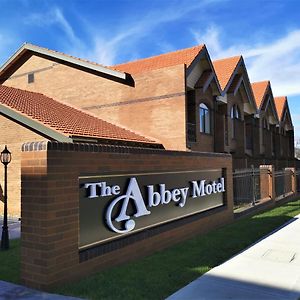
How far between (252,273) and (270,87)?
27.0 m

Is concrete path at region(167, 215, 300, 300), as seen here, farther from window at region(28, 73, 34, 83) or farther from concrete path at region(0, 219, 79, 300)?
window at region(28, 73, 34, 83)

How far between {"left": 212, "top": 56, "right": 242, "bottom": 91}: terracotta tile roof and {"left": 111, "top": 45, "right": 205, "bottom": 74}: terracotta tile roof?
337 centimetres

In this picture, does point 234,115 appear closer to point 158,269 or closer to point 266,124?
point 266,124

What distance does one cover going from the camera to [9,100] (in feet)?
50.9

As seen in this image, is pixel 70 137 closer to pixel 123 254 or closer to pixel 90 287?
pixel 123 254

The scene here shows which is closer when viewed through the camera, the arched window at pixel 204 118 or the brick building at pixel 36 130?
the brick building at pixel 36 130

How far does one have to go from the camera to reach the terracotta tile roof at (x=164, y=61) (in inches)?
714

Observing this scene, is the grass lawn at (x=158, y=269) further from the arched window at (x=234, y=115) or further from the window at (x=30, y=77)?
the window at (x=30, y=77)

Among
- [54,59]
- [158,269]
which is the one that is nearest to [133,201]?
[158,269]

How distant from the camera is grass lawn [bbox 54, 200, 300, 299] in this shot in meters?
5.14

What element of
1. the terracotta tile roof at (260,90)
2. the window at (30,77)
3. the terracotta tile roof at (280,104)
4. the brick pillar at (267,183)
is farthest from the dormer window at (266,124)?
the window at (30,77)

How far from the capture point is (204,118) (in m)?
20.1

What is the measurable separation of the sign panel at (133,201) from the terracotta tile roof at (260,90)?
68.7 feet

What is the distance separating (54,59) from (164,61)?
636 cm
